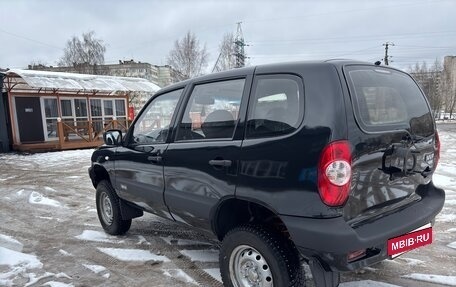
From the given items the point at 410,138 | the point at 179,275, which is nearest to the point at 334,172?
the point at 410,138

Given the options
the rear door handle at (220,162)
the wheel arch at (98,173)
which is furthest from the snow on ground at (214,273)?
the wheel arch at (98,173)

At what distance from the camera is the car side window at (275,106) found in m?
2.46

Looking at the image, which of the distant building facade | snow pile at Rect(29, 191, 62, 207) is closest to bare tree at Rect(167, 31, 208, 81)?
the distant building facade

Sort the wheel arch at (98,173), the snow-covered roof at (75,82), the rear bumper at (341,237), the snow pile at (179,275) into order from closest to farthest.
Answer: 1. the rear bumper at (341,237)
2. the snow pile at (179,275)
3. the wheel arch at (98,173)
4. the snow-covered roof at (75,82)

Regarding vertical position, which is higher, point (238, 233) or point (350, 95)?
point (350, 95)

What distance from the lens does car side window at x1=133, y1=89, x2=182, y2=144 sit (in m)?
3.63

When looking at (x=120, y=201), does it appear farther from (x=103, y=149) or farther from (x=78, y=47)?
(x=78, y=47)

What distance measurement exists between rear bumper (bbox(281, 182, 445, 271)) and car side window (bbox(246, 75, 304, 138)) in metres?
0.63

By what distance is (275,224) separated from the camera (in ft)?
9.08

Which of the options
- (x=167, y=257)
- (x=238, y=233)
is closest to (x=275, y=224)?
(x=238, y=233)

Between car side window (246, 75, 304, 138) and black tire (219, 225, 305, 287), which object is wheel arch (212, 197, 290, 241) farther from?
car side window (246, 75, 304, 138)

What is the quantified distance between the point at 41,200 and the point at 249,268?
5.65m

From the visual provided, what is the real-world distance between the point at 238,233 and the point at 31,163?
1188 cm

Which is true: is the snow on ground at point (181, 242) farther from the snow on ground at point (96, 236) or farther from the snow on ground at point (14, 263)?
the snow on ground at point (14, 263)
